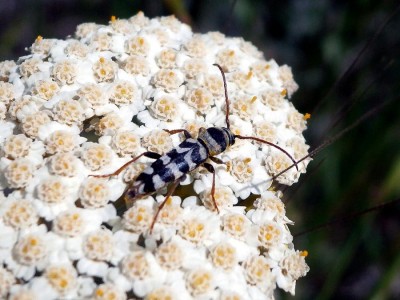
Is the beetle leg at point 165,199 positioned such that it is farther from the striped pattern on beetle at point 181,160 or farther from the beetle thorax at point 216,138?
the beetle thorax at point 216,138

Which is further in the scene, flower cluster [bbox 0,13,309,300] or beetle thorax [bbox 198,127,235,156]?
beetle thorax [bbox 198,127,235,156]

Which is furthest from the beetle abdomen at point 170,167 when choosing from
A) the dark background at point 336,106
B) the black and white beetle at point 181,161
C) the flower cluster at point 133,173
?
the dark background at point 336,106

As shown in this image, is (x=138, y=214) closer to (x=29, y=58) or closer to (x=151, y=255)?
(x=151, y=255)

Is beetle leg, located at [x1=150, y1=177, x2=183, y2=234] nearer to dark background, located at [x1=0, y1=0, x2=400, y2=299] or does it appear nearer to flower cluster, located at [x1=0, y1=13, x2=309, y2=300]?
flower cluster, located at [x1=0, y1=13, x2=309, y2=300]

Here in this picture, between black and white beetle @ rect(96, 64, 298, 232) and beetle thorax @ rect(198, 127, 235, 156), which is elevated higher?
beetle thorax @ rect(198, 127, 235, 156)

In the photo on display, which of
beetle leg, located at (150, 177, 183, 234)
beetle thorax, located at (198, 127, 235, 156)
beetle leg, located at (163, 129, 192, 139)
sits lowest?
beetle leg, located at (150, 177, 183, 234)

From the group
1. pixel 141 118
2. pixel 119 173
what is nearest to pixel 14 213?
pixel 119 173

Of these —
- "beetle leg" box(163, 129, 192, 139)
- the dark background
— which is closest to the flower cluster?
"beetle leg" box(163, 129, 192, 139)
